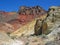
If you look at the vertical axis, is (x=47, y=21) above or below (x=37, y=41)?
above

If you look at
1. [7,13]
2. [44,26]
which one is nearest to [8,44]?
[44,26]

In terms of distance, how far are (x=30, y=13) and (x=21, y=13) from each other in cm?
419

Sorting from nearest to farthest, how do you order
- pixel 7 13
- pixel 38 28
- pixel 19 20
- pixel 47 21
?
pixel 47 21 → pixel 38 28 → pixel 19 20 → pixel 7 13

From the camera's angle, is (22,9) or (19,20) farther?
(22,9)

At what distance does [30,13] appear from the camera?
101 meters

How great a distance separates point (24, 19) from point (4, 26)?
2031 cm

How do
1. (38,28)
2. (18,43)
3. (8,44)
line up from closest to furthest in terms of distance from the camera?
(8,44) < (18,43) < (38,28)

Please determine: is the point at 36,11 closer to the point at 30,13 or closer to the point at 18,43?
the point at 30,13

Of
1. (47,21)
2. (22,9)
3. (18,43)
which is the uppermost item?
(22,9)

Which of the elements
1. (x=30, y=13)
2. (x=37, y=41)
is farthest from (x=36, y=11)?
(x=37, y=41)

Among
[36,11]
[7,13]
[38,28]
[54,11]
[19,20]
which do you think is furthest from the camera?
[7,13]

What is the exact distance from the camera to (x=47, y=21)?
2620 cm

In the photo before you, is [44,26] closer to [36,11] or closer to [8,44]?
[8,44]

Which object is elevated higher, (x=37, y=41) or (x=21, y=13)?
(x=21, y=13)
